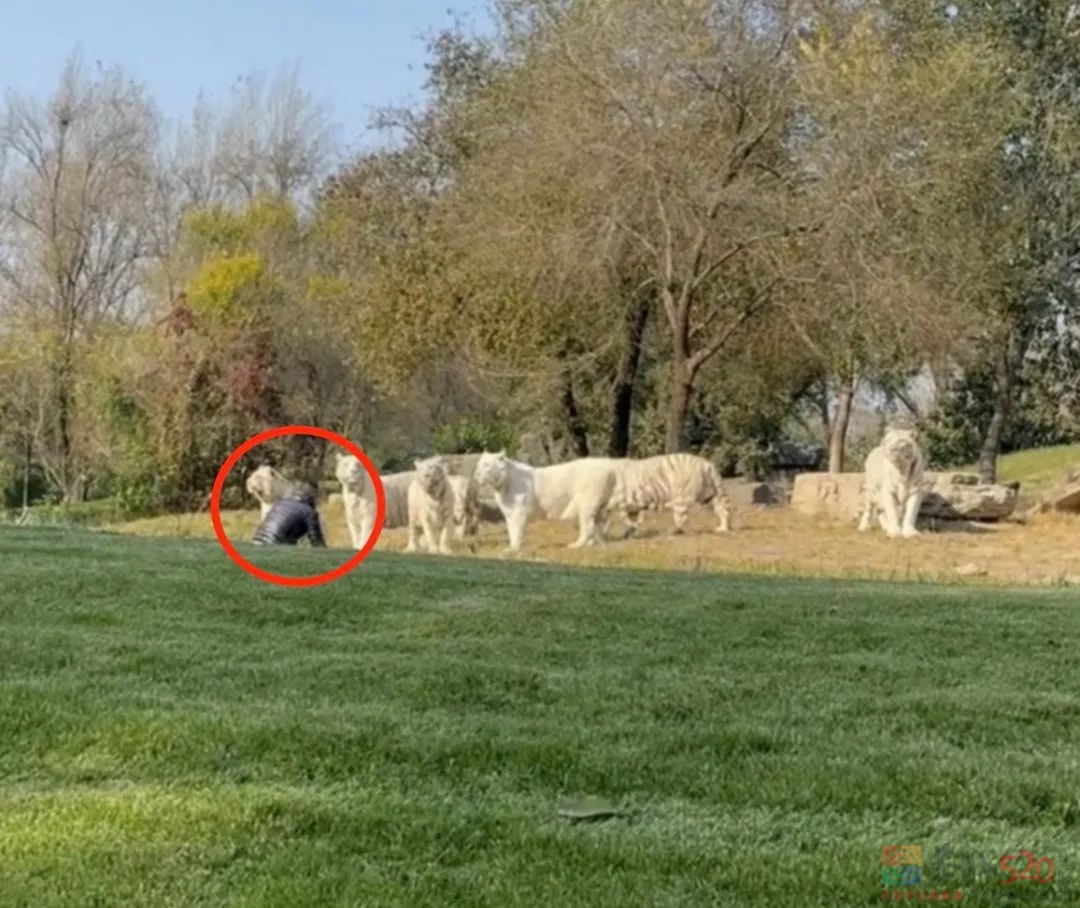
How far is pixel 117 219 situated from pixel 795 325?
721 inches

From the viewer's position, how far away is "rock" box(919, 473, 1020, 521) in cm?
1477

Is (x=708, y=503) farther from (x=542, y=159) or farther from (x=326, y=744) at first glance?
(x=326, y=744)

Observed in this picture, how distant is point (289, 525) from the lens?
11.4 metres

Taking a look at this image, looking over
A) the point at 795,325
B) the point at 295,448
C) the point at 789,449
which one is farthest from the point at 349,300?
the point at 789,449

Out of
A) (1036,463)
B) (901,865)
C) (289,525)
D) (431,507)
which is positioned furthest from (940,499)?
(901,865)

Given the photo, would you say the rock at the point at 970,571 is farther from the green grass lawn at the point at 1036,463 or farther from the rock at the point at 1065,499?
the green grass lawn at the point at 1036,463

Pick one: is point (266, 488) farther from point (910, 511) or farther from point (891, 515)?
point (910, 511)

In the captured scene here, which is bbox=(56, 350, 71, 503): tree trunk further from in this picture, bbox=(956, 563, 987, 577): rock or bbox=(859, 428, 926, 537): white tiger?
bbox=(956, 563, 987, 577): rock

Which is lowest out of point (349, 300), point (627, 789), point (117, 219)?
point (627, 789)

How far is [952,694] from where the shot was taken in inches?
168

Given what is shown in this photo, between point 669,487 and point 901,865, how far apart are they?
438 inches

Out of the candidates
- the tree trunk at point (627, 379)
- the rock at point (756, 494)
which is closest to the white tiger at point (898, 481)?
the rock at point (756, 494)

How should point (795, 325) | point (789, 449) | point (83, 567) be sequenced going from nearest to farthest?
1. point (83, 567)
2. point (795, 325)
3. point (789, 449)

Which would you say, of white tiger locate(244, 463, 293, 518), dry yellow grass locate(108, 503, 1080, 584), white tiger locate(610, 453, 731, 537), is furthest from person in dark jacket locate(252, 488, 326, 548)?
white tiger locate(610, 453, 731, 537)
